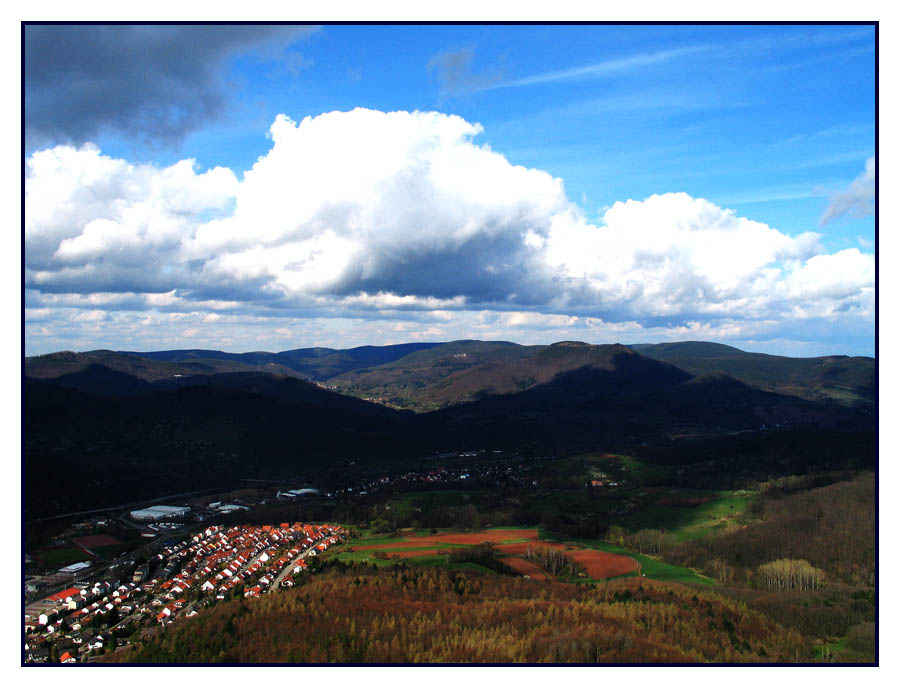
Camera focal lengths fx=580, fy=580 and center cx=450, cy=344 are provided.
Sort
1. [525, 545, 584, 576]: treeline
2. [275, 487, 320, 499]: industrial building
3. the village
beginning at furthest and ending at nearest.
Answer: [275, 487, 320, 499]: industrial building → [525, 545, 584, 576]: treeline → the village

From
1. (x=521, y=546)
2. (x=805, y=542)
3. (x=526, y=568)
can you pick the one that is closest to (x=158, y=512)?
(x=521, y=546)

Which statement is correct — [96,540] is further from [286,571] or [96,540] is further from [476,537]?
[476,537]

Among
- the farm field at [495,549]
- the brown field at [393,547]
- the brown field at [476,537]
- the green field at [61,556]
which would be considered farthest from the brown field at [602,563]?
the green field at [61,556]

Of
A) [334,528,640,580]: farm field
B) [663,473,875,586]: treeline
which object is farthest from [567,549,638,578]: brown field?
[663,473,875,586]: treeline

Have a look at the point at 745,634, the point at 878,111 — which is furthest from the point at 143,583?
the point at 878,111

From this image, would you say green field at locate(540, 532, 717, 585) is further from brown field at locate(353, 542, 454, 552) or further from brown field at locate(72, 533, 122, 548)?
brown field at locate(72, 533, 122, 548)
